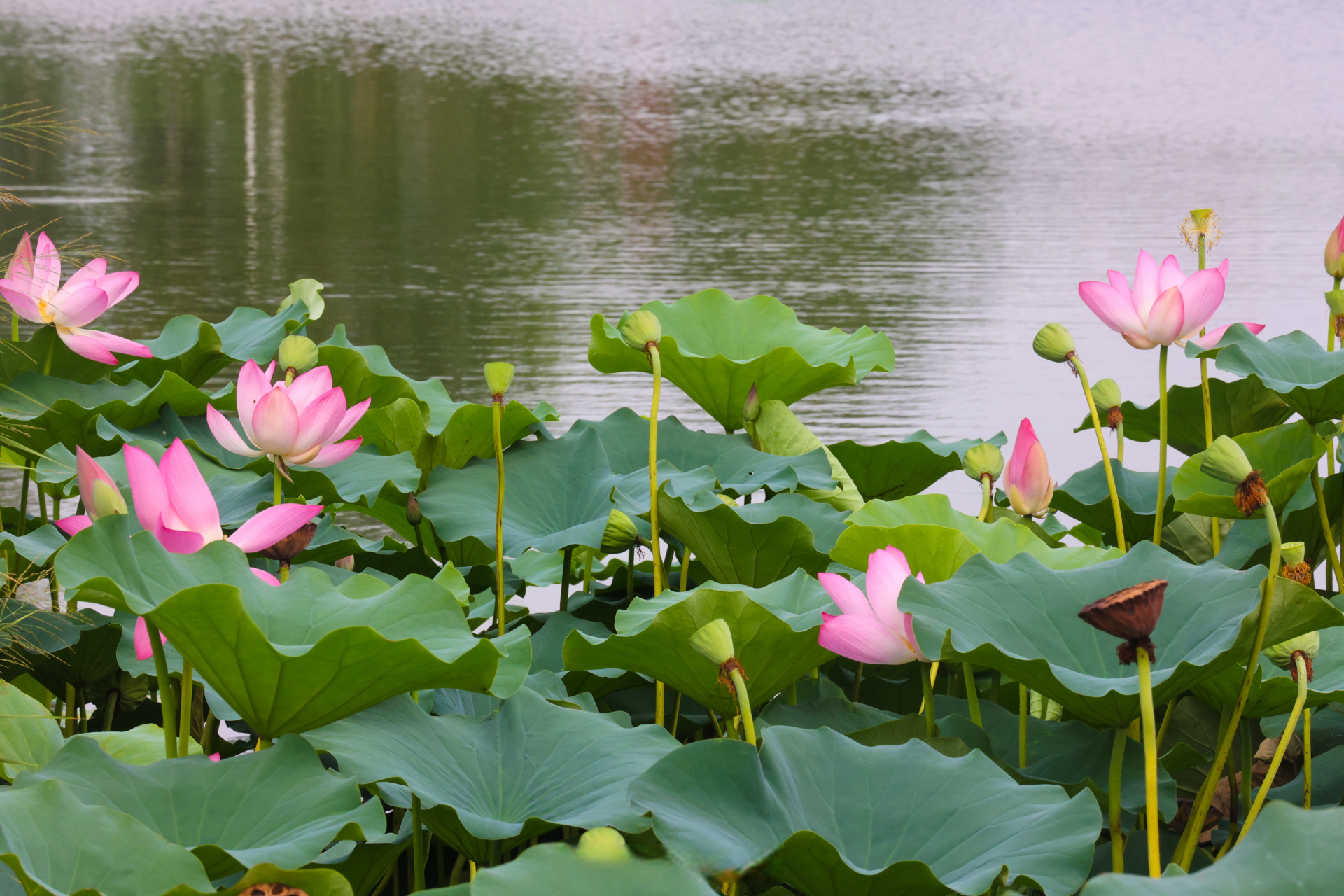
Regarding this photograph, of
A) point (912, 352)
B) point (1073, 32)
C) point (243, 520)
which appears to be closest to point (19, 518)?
point (243, 520)

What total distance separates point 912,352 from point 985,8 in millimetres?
18133

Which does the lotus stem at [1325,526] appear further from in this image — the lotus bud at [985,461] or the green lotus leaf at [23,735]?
the green lotus leaf at [23,735]

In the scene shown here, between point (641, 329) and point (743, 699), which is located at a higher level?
point (641, 329)

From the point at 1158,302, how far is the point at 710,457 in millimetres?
394

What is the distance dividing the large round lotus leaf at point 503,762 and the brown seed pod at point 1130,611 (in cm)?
24

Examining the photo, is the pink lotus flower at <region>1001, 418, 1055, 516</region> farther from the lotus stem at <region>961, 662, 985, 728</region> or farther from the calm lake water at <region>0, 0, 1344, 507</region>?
the calm lake water at <region>0, 0, 1344, 507</region>

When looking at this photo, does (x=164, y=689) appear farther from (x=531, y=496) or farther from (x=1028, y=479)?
(x=1028, y=479)

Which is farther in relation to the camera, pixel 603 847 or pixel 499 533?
pixel 499 533

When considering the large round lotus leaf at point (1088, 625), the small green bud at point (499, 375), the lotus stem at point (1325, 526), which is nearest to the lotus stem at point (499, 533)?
the small green bud at point (499, 375)

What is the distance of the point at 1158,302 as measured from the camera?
92cm

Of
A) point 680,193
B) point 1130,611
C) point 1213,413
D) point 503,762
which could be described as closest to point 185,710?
point 503,762

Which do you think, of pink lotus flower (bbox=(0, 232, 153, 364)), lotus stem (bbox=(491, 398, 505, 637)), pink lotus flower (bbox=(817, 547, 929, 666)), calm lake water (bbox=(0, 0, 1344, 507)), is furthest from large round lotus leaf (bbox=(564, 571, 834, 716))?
calm lake water (bbox=(0, 0, 1344, 507))

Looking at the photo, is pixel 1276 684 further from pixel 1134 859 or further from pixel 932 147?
pixel 932 147

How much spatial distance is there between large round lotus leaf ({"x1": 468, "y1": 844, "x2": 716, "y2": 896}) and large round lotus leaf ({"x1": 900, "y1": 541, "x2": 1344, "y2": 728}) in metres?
0.20
